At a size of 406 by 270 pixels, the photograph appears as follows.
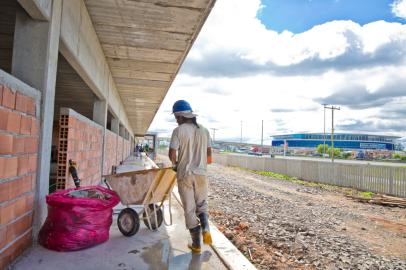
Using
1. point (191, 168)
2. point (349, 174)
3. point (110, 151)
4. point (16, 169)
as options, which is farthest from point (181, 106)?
point (349, 174)

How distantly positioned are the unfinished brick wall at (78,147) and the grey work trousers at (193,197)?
212cm

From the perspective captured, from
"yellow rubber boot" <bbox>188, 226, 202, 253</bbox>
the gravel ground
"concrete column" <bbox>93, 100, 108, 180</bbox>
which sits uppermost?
"concrete column" <bbox>93, 100, 108, 180</bbox>

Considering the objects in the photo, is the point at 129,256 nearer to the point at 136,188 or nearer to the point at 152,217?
the point at 136,188

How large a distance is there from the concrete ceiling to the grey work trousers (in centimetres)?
294

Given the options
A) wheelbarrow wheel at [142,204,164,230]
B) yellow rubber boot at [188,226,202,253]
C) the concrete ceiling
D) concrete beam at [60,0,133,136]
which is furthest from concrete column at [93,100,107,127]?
yellow rubber boot at [188,226,202,253]

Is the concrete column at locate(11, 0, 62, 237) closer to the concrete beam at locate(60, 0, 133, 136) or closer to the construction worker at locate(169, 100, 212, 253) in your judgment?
the concrete beam at locate(60, 0, 133, 136)

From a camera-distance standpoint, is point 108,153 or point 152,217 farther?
point 108,153

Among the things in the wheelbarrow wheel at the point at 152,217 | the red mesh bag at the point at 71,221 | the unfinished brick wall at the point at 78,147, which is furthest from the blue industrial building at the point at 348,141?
the red mesh bag at the point at 71,221

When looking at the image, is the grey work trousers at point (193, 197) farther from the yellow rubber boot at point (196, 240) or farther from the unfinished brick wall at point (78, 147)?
the unfinished brick wall at point (78, 147)

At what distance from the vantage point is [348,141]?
11838 centimetres

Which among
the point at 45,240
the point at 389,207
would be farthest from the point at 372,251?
the point at 389,207

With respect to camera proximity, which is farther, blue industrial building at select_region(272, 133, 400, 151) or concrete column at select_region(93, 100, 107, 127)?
blue industrial building at select_region(272, 133, 400, 151)

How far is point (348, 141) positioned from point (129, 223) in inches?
4996

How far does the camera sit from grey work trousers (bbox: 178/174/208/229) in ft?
13.0
